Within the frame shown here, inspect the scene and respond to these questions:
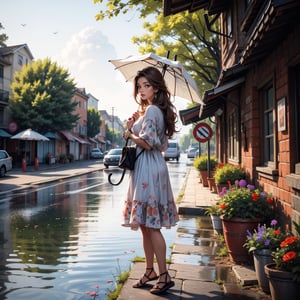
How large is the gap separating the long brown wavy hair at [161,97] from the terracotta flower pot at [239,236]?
1.67 m

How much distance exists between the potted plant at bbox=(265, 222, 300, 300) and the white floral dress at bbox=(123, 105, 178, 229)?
1016 mm

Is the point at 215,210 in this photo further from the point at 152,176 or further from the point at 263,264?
the point at 152,176

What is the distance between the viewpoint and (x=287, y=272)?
3051mm

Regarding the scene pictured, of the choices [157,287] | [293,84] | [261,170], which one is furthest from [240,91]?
[157,287]

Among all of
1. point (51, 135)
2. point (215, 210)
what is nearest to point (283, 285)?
A: point (215, 210)

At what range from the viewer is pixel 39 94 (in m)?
33.0

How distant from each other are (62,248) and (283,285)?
367cm

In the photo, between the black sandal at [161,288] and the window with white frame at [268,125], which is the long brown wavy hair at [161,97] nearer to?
the black sandal at [161,288]

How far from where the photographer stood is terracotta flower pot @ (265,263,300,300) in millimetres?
3020

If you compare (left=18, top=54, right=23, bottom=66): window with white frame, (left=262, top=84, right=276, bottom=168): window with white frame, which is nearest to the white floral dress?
(left=262, top=84, right=276, bottom=168): window with white frame

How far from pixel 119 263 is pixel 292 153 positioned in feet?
8.86

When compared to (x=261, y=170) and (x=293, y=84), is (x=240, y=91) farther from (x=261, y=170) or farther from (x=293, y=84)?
(x=293, y=84)

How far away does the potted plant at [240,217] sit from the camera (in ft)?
15.1

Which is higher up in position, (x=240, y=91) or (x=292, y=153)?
(x=240, y=91)
